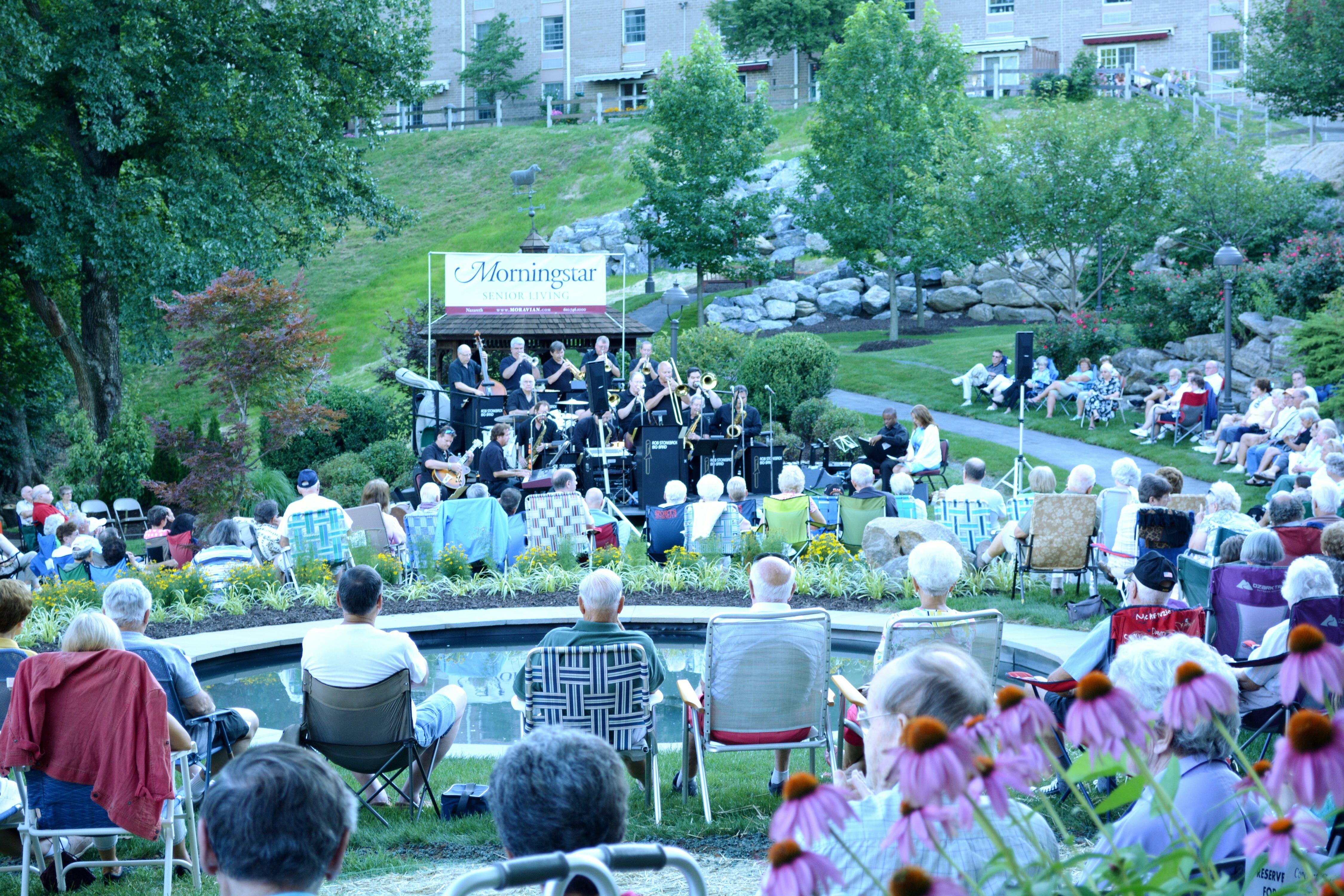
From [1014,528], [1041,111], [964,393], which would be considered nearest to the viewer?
[1014,528]

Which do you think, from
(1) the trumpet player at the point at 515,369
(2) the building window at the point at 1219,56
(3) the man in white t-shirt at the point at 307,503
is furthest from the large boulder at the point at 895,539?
(2) the building window at the point at 1219,56

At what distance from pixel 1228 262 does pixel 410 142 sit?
123 ft

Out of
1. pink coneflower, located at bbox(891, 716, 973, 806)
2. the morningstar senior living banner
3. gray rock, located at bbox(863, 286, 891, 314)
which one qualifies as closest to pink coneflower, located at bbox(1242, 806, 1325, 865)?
pink coneflower, located at bbox(891, 716, 973, 806)

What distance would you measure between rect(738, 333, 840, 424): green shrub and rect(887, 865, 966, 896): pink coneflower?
1829 cm

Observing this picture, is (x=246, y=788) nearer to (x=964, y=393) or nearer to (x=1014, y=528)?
(x=1014, y=528)

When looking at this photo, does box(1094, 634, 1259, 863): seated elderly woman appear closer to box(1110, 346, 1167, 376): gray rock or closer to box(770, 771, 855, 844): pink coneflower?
box(770, 771, 855, 844): pink coneflower

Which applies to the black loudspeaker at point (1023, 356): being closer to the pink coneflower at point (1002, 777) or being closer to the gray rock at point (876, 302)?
the gray rock at point (876, 302)

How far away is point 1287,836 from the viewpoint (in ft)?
4.87

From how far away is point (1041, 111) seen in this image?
2347cm

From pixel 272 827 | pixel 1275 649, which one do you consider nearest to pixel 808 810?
pixel 272 827

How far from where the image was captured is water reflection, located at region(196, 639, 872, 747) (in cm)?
797

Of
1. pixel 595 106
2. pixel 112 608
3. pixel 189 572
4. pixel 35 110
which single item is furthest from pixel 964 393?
pixel 595 106

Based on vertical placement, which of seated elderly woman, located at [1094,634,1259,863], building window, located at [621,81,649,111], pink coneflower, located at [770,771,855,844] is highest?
building window, located at [621,81,649,111]

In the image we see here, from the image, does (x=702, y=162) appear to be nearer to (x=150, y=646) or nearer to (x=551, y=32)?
(x=150, y=646)
